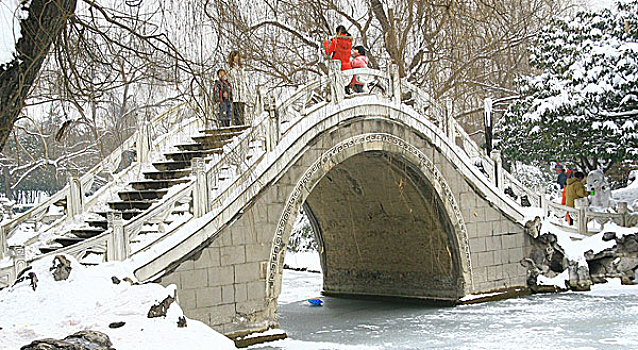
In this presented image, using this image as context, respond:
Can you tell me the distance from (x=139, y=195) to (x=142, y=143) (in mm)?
936

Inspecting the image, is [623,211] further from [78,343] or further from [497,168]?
[78,343]

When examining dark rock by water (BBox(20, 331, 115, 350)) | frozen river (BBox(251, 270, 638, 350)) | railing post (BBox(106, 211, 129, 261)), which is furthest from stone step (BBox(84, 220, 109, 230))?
dark rock by water (BBox(20, 331, 115, 350))

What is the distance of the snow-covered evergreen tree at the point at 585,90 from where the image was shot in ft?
45.3

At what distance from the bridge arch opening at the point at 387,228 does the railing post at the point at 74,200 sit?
351cm

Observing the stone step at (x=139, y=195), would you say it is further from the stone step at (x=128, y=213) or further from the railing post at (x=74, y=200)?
the railing post at (x=74, y=200)

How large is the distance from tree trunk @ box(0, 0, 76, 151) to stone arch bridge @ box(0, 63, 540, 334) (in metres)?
2.22

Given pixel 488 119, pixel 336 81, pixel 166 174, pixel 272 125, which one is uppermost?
pixel 336 81

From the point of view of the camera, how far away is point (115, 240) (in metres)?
7.85

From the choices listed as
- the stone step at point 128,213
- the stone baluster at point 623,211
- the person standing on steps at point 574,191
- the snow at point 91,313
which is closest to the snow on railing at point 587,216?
the stone baluster at point 623,211

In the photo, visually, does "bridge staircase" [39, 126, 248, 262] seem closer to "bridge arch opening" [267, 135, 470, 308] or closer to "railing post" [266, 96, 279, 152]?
"railing post" [266, 96, 279, 152]

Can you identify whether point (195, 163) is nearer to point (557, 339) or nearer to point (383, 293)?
point (557, 339)

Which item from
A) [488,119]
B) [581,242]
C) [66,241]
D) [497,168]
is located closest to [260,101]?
[66,241]

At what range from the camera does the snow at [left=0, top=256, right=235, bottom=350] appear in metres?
6.50

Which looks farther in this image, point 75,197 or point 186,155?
point 186,155
